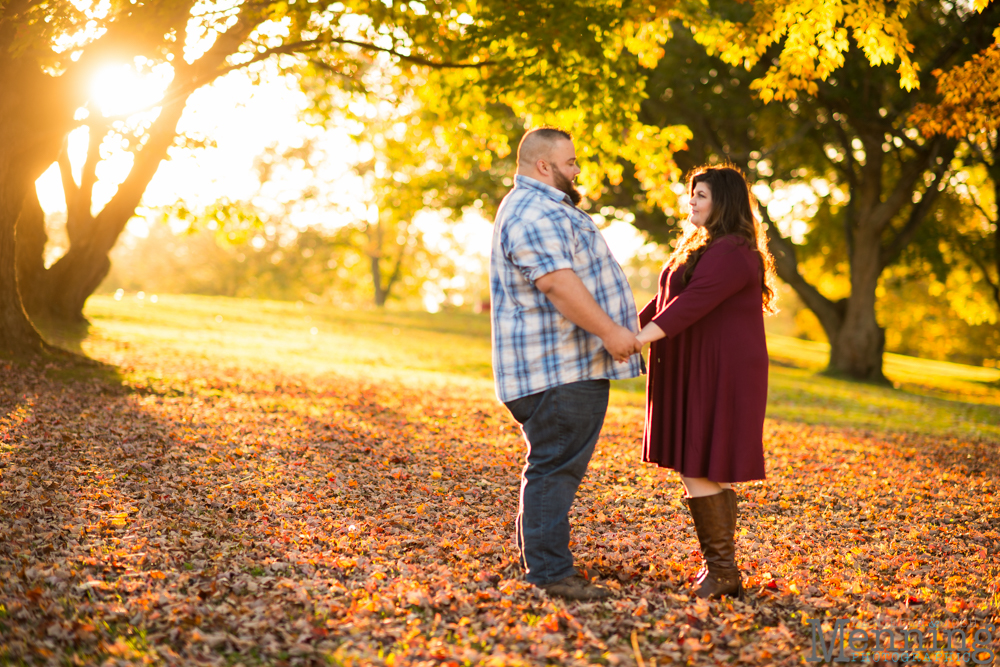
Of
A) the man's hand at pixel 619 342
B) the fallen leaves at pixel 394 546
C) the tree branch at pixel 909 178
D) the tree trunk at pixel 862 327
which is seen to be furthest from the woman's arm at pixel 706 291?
the tree trunk at pixel 862 327

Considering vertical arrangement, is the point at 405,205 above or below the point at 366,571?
above

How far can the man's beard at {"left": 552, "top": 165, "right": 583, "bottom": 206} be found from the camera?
3861 millimetres

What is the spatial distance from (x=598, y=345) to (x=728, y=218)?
1001 millimetres

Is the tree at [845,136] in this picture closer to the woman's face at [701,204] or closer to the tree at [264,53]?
the tree at [264,53]

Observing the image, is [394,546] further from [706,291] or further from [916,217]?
[916,217]

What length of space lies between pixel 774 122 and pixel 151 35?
1680 cm

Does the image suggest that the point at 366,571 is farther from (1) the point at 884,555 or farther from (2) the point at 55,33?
(2) the point at 55,33

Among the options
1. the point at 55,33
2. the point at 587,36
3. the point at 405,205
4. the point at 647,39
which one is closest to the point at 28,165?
the point at 55,33

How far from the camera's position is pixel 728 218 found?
4.02m

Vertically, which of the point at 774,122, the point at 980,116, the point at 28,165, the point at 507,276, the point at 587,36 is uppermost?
the point at 774,122

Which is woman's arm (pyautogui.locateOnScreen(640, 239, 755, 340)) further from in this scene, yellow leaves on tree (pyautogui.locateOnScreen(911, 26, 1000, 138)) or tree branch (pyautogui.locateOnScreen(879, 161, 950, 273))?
tree branch (pyautogui.locateOnScreen(879, 161, 950, 273))

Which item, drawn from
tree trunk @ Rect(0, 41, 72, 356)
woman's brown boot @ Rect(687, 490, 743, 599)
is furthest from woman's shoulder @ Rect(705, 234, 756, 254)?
tree trunk @ Rect(0, 41, 72, 356)

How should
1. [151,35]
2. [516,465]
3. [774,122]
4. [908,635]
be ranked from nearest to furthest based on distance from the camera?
[908,635] < [516,465] < [151,35] < [774,122]

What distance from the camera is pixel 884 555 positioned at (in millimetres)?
5168
